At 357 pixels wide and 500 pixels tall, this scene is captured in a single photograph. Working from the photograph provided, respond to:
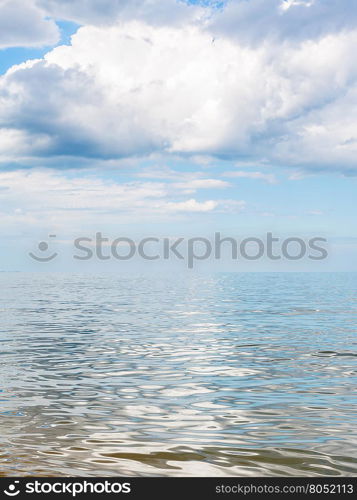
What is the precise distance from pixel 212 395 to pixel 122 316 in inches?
1183

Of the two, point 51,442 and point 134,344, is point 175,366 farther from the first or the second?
point 51,442

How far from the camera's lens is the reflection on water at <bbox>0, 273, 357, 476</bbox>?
11758mm

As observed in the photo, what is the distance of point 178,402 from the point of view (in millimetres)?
17344

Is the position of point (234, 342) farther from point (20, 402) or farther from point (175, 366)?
point (20, 402)

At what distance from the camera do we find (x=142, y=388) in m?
19.4

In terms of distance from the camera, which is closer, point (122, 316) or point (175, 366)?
point (175, 366)

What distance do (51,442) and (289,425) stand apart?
633cm

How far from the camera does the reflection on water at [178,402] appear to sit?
11758 mm

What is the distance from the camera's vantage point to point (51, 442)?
42.4 ft
